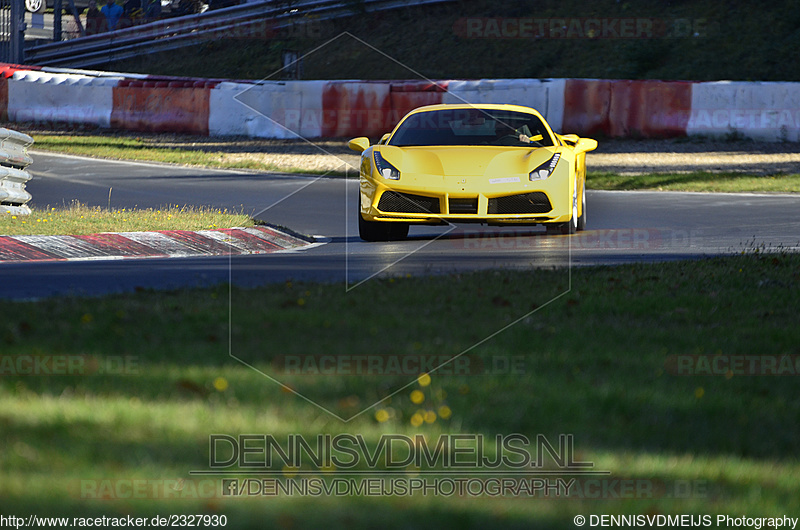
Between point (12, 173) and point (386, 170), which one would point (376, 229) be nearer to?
point (386, 170)

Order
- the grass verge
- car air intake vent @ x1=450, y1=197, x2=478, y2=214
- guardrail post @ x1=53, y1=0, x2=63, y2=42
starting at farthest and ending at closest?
guardrail post @ x1=53, y1=0, x2=63, y2=42, the grass verge, car air intake vent @ x1=450, y1=197, x2=478, y2=214

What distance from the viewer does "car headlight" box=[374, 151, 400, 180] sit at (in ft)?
33.9

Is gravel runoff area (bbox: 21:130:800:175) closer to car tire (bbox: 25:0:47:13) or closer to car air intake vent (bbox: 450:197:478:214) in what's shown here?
car air intake vent (bbox: 450:197:478:214)

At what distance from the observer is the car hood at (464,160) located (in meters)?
10.2

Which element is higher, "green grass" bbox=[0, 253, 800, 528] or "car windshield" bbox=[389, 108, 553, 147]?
"car windshield" bbox=[389, 108, 553, 147]

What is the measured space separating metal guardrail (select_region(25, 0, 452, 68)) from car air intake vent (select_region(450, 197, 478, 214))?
2562 cm

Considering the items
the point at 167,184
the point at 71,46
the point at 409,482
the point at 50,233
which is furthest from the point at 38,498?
the point at 71,46

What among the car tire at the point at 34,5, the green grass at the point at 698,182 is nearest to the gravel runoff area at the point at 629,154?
the green grass at the point at 698,182

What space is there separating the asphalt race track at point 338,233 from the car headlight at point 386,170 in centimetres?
70

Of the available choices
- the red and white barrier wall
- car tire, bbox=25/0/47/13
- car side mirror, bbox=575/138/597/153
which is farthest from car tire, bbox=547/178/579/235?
Answer: car tire, bbox=25/0/47/13

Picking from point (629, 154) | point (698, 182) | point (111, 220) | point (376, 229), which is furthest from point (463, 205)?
point (629, 154)

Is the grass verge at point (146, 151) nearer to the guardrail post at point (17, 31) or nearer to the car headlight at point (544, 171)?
the guardrail post at point (17, 31)

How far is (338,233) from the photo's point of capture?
41.0 ft

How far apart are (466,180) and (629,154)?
1218 centimetres
